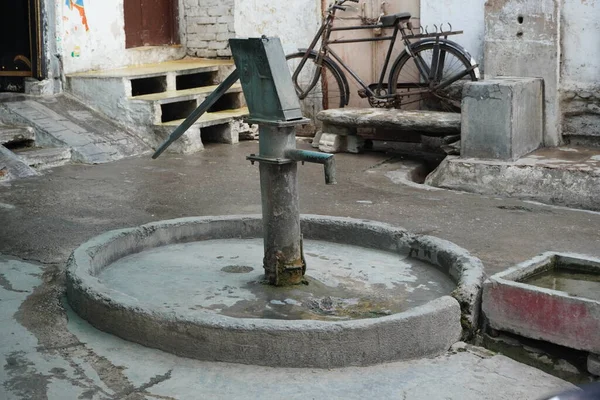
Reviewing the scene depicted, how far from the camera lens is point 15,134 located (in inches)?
368

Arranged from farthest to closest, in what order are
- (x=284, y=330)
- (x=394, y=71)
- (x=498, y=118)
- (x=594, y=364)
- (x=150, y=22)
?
(x=150, y=22) < (x=394, y=71) < (x=498, y=118) < (x=594, y=364) < (x=284, y=330)

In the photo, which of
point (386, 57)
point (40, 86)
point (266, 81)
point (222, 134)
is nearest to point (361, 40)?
point (386, 57)

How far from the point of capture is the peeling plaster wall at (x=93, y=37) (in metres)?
10.4

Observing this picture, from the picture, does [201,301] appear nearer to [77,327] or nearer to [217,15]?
[77,327]

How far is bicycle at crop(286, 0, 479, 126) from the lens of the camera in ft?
31.5

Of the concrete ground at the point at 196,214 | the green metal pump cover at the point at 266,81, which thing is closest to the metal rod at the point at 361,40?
the concrete ground at the point at 196,214

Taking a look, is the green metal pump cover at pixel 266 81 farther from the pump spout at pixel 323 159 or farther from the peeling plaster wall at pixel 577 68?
the peeling plaster wall at pixel 577 68

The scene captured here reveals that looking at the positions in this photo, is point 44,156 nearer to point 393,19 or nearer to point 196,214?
point 196,214

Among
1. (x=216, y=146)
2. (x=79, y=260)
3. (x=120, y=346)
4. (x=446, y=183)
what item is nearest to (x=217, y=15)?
(x=216, y=146)

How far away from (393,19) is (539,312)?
5.81 metres

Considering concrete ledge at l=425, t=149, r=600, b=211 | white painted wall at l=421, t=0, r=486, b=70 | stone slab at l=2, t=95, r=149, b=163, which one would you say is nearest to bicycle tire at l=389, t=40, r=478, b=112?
white painted wall at l=421, t=0, r=486, b=70

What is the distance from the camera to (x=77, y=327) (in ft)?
15.2

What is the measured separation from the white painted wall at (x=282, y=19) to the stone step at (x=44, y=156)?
3.12 meters

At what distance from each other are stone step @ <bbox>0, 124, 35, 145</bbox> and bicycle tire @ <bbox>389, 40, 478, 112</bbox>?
3.82 metres
